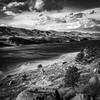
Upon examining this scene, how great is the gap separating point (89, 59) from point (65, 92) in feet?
76.9

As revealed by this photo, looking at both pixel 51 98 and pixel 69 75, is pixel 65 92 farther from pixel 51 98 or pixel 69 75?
A: pixel 69 75

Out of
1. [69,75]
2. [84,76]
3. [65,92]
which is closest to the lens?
[65,92]

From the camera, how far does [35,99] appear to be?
18.3 meters

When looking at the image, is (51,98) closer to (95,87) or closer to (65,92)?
(65,92)

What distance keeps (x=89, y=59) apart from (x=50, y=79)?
1231 cm

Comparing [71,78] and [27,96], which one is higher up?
[27,96]

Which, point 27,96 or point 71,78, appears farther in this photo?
point 71,78

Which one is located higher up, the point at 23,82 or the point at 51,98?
the point at 51,98

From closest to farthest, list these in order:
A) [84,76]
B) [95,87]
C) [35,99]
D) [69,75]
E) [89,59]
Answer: [35,99], [95,87], [69,75], [84,76], [89,59]

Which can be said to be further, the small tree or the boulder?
the small tree

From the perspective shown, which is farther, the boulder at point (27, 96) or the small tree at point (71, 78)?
the small tree at point (71, 78)

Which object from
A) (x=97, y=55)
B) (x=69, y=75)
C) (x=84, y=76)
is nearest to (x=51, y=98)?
(x=69, y=75)

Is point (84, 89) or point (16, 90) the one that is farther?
point (16, 90)

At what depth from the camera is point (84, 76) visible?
3034 centimetres
